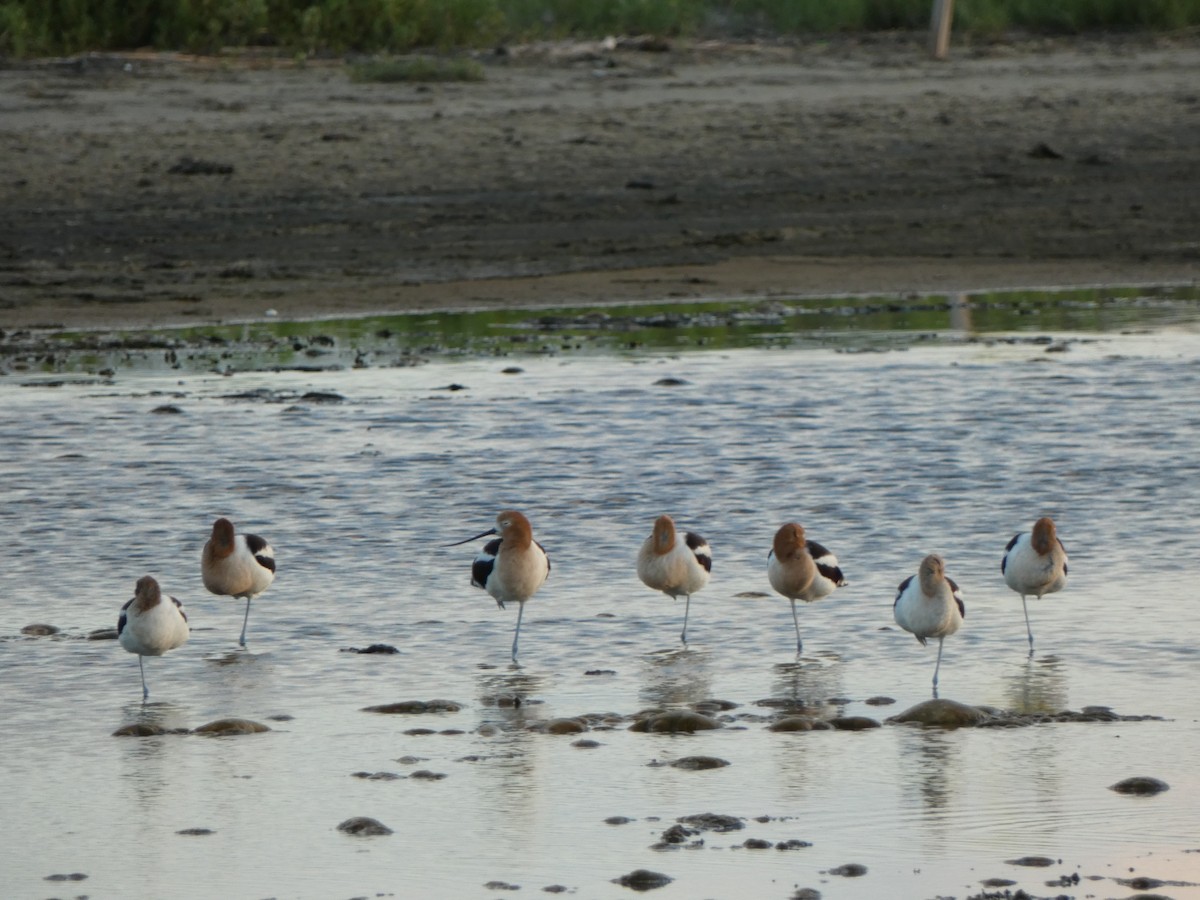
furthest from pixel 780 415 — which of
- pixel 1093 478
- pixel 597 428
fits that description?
pixel 1093 478

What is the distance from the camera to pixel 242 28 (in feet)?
94.7

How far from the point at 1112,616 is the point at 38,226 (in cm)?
1270

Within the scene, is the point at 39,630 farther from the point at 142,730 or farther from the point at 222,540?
the point at 142,730

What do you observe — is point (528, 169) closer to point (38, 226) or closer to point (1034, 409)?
point (38, 226)

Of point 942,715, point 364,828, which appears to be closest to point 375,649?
point 364,828

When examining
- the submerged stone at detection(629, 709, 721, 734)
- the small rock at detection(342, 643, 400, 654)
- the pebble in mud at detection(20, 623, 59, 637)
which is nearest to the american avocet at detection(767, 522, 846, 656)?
the submerged stone at detection(629, 709, 721, 734)

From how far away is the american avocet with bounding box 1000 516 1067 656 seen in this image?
27.9ft

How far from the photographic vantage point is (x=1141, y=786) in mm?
6773

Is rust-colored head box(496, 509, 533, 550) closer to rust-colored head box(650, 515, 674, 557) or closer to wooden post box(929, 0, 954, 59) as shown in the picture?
rust-colored head box(650, 515, 674, 557)

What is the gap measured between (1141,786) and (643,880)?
5.48 feet

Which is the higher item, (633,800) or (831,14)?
(831,14)

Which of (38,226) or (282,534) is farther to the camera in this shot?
(38,226)

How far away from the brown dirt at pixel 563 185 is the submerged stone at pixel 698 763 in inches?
415

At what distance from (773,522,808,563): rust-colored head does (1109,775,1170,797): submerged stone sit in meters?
1.99
